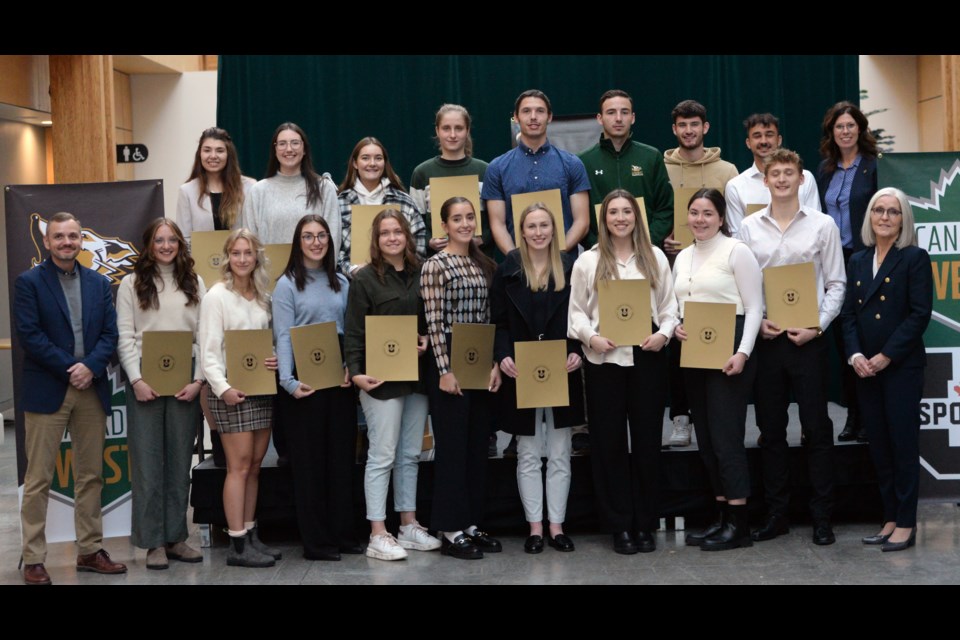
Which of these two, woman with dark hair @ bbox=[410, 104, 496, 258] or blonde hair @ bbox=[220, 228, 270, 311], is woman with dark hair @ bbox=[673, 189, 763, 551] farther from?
blonde hair @ bbox=[220, 228, 270, 311]

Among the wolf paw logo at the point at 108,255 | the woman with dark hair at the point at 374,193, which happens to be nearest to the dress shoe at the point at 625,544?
the woman with dark hair at the point at 374,193

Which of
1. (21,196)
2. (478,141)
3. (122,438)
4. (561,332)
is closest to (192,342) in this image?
(122,438)

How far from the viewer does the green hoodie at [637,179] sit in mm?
4871

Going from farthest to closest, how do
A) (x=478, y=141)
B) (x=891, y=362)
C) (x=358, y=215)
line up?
(x=478, y=141) → (x=358, y=215) → (x=891, y=362)

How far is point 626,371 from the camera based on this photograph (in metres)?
4.25

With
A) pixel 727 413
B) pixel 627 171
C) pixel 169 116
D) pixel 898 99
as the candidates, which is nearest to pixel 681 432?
pixel 727 413

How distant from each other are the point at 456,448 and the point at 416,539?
1.55ft

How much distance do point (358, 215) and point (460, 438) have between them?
1.11m

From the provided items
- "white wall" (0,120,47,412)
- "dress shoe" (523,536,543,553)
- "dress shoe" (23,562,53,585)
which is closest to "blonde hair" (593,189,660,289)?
"dress shoe" (523,536,543,553)

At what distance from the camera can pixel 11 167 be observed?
9344 mm

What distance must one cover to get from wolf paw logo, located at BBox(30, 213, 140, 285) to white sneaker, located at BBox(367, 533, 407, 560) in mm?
1681

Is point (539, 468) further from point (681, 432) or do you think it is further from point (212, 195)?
point (212, 195)

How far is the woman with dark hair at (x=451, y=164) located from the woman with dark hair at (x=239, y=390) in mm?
897
